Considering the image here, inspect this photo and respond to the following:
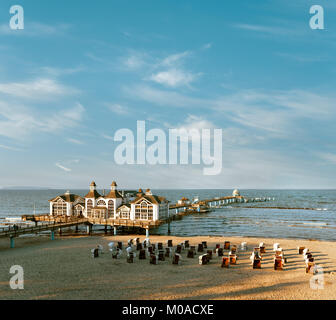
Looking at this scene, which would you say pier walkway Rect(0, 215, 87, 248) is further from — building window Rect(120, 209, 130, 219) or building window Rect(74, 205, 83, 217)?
building window Rect(120, 209, 130, 219)

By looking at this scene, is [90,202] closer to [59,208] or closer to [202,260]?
[59,208]

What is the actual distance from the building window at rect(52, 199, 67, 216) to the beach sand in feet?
76.1

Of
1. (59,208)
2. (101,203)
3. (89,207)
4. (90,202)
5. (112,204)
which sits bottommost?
(59,208)

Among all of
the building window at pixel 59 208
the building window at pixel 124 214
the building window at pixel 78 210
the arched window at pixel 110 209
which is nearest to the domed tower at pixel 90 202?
the building window at pixel 78 210

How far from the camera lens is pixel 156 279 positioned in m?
19.3

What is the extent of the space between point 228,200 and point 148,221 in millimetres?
81875

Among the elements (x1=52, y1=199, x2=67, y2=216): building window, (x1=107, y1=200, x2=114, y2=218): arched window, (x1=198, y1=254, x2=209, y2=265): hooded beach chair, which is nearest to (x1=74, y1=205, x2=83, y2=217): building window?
(x1=52, y1=199, x2=67, y2=216): building window

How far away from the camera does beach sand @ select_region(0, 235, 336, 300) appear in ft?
54.8

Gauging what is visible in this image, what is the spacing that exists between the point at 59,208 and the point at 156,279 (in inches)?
1428

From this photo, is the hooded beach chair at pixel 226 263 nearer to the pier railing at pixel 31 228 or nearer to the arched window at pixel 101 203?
the pier railing at pixel 31 228

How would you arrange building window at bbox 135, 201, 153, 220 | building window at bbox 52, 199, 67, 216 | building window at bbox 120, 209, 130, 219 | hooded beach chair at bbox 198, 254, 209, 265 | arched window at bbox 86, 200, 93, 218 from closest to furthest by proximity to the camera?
hooded beach chair at bbox 198, 254, 209, 265, building window at bbox 135, 201, 153, 220, building window at bbox 120, 209, 130, 219, arched window at bbox 86, 200, 93, 218, building window at bbox 52, 199, 67, 216

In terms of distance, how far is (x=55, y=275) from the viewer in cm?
2031

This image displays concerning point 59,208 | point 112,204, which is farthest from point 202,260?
point 59,208
